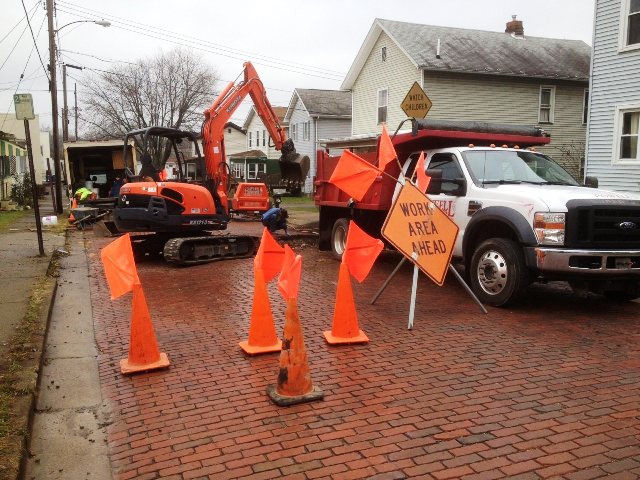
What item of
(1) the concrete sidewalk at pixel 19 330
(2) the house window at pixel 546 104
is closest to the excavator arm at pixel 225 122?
(1) the concrete sidewalk at pixel 19 330

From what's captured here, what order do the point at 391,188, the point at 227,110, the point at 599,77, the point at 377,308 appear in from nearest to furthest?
the point at 377,308 → the point at 391,188 → the point at 227,110 → the point at 599,77

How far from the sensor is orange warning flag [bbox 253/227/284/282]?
6.03 m

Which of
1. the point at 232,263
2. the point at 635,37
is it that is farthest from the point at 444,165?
the point at 635,37

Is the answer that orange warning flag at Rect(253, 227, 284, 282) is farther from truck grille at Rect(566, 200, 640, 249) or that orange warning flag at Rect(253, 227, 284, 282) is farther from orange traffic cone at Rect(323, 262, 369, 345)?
truck grille at Rect(566, 200, 640, 249)

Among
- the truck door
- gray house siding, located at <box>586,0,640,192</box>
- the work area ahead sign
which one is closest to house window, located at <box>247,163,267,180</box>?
gray house siding, located at <box>586,0,640,192</box>

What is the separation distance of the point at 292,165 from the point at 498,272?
8.91 m

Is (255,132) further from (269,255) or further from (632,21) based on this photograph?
(269,255)

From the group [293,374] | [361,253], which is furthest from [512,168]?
[293,374]

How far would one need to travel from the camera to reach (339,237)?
1159cm

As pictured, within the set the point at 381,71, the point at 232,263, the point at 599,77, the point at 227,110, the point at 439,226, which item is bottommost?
the point at 232,263

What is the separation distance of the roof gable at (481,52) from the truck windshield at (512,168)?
1631 centimetres

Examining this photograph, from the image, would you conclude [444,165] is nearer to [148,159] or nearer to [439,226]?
[439,226]

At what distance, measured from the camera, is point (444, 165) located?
29.3ft

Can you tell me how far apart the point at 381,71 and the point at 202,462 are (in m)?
25.7
